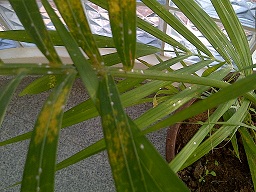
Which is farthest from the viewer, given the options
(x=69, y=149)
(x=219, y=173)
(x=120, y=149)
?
(x=69, y=149)

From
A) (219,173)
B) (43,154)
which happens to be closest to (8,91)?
(43,154)

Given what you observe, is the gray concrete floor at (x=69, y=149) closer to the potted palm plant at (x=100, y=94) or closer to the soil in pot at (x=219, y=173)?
the soil in pot at (x=219, y=173)

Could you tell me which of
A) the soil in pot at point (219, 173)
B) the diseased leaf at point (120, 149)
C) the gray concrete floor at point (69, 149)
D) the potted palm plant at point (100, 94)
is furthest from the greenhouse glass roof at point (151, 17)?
the diseased leaf at point (120, 149)

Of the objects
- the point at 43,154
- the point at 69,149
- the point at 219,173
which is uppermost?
the point at 43,154

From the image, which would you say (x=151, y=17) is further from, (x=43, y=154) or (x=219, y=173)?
(x=43, y=154)

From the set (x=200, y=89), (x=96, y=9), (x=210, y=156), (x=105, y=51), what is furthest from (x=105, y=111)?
(x=105, y=51)

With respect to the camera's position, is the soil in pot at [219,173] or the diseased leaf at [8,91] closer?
→ the diseased leaf at [8,91]

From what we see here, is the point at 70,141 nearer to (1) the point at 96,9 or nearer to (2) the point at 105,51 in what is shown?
(2) the point at 105,51
